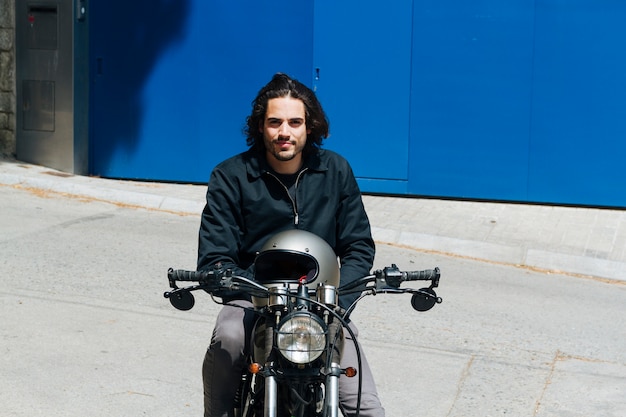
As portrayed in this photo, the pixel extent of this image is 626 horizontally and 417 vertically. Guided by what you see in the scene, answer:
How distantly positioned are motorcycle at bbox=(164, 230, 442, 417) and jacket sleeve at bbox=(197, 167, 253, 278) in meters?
0.22

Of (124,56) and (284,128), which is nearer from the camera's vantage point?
(284,128)

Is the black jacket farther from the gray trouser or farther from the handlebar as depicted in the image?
the handlebar

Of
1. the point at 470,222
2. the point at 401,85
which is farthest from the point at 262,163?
the point at 401,85

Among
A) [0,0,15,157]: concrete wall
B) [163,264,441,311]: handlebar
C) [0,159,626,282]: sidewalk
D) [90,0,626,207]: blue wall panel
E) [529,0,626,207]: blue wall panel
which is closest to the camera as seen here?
[163,264,441,311]: handlebar

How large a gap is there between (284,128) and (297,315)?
37.7 inches

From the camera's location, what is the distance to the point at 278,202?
156 inches

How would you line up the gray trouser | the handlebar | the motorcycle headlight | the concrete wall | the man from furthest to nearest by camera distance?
the concrete wall
the man
the gray trouser
the handlebar
the motorcycle headlight

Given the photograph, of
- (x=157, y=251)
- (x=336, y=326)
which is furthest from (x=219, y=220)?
(x=157, y=251)

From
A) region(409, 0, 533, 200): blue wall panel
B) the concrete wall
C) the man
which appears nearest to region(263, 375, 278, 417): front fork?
the man

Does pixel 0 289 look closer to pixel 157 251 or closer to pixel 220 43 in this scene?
pixel 157 251

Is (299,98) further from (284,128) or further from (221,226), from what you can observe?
(221,226)

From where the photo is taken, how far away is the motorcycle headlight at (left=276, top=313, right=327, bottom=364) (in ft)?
10.5

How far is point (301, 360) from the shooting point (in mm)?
3203

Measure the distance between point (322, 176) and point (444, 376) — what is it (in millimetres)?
2413
